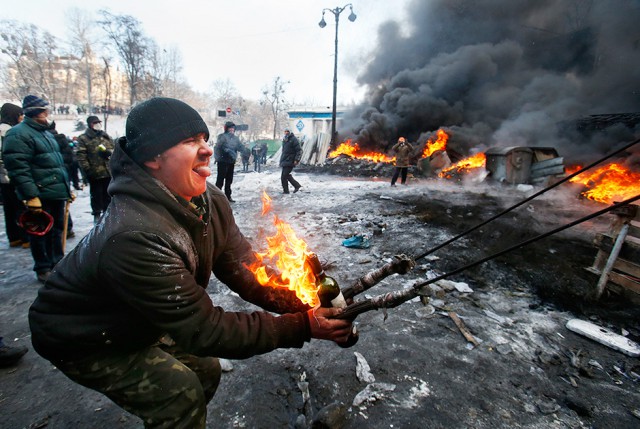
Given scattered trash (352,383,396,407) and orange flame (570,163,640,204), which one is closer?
scattered trash (352,383,396,407)

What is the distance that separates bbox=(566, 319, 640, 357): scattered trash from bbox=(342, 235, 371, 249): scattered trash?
3.15 metres

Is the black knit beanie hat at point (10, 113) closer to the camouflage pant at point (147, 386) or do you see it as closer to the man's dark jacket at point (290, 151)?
the camouflage pant at point (147, 386)

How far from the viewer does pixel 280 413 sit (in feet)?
7.70

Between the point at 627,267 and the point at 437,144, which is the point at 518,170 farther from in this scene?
the point at 627,267

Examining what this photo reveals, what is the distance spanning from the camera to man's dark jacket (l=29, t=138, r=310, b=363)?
4.31ft

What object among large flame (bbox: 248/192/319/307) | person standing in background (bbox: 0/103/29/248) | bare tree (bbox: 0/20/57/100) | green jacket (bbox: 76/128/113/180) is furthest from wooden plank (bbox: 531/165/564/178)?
bare tree (bbox: 0/20/57/100)

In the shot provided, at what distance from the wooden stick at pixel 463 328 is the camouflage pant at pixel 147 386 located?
107 inches

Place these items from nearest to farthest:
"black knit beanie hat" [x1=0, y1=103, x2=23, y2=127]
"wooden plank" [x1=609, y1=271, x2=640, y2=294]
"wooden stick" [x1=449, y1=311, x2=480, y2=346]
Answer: "wooden stick" [x1=449, y1=311, x2=480, y2=346] < "wooden plank" [x1=609, y1=271, x2=640, y2=294] < "black knit beanie hat" [x1=0, y1=103, x2=23, y2=127]

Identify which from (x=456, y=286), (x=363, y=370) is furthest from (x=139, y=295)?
(x=456, y=286)

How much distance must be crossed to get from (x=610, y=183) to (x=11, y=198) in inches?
597

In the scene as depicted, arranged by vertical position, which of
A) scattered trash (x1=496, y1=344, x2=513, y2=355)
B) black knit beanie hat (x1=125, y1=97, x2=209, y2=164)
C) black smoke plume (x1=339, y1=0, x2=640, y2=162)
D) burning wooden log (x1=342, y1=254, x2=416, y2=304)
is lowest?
scattered trash (x1=496, y1=344, x2=513, y2=355)

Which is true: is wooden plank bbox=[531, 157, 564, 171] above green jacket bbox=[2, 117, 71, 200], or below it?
above

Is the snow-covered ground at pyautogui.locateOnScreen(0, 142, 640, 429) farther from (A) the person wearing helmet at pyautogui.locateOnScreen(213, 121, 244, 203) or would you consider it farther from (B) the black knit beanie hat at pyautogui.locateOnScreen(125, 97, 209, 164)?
(A) the person wearing helmet at pyautogui.locateOnScreen(213, 121, 244, 203)

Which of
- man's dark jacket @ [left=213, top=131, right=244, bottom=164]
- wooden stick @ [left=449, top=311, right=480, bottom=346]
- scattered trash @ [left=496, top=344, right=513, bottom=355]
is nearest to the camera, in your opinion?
scattered trash @ [left=496, top=344, right=513, bottom=355]
